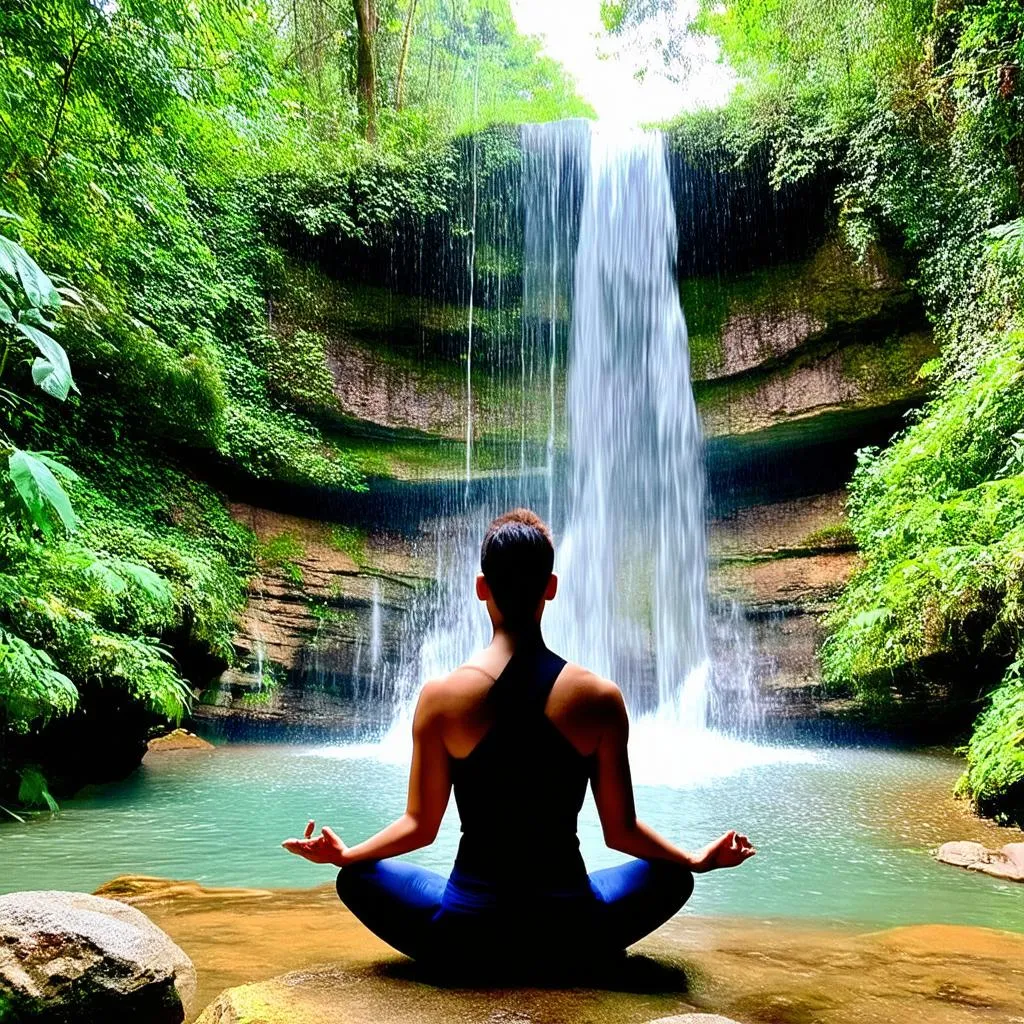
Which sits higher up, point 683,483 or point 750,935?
point 683,483

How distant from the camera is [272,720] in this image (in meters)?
12.0

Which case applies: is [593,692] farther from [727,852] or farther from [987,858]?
[987,858]

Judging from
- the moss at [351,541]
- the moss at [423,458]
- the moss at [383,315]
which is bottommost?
the moss at [351,541]

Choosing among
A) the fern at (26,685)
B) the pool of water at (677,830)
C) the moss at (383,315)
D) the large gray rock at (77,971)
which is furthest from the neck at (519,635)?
the moss at (383,315)

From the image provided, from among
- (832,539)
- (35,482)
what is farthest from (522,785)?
(832,539)

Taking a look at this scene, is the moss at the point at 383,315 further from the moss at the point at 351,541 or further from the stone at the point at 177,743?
the stone at the point at 177,743

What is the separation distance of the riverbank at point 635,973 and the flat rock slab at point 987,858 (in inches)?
50.0

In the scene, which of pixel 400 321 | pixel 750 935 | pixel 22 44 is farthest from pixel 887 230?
pixel 750 935

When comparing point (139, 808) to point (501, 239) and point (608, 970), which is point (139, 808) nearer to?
point (608, 970)

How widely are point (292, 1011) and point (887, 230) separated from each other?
13.9m

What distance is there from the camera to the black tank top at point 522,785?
70.3 inches

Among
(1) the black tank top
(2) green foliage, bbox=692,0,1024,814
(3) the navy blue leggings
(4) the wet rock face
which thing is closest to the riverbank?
(3) the navy blue leggings

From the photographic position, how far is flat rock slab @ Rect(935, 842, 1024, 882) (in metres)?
4.28

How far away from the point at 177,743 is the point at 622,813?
32.0ft
